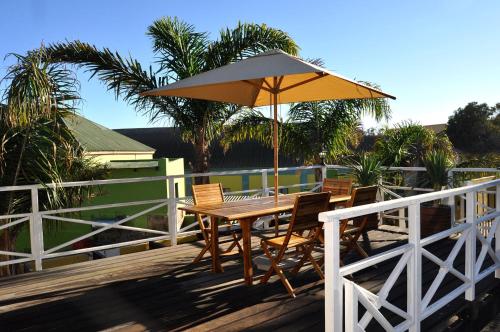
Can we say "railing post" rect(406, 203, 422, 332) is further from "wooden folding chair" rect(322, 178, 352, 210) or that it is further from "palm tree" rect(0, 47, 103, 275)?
"palm tree" rect(0, 47, 103, 275)

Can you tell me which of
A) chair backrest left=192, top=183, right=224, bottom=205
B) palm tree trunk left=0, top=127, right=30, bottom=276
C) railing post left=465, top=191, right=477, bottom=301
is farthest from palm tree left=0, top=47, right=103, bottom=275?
railing post left=465, top=191, right=477, bottom=301

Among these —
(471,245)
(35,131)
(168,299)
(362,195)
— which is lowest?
(168,299)

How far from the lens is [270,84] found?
5.50m

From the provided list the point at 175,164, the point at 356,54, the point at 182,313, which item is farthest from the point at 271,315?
the point at 175,164

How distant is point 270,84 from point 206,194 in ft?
5.72

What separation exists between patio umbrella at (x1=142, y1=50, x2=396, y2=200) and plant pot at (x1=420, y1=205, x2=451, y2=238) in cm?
223

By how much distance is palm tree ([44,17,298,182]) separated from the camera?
8.28 meters

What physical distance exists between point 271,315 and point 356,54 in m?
9.51

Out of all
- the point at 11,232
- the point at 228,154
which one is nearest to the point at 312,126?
the point at 11,232

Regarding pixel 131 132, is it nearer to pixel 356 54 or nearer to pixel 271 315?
pixel 356 54

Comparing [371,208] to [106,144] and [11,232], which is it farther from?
[106,144]

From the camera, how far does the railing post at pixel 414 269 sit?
305cm

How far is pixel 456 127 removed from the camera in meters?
34.6

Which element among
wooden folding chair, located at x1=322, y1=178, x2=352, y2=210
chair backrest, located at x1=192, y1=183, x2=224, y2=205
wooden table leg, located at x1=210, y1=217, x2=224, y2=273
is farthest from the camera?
wooden folding chair, located at x1=322, y1=178, x2=352, y2=210
